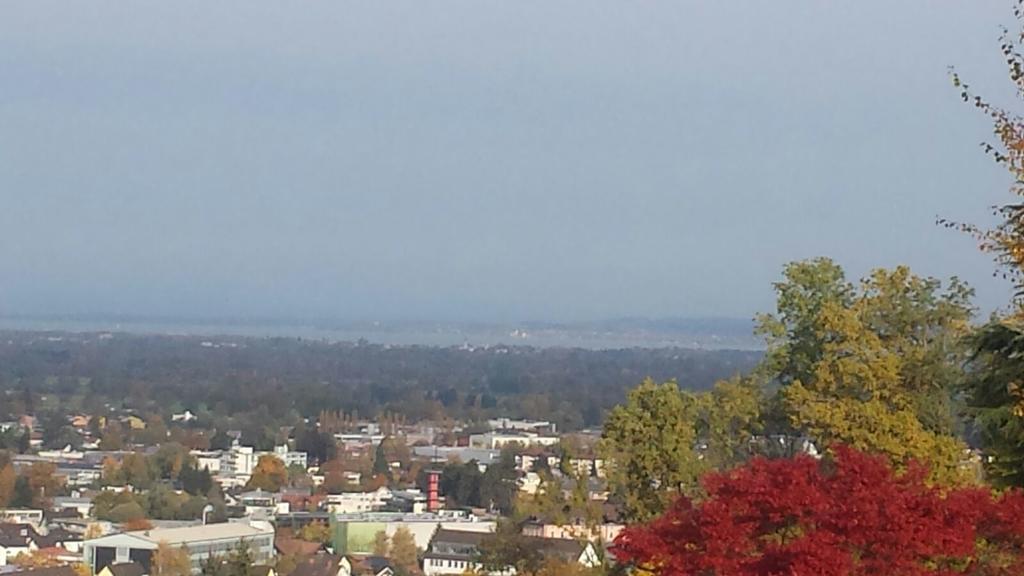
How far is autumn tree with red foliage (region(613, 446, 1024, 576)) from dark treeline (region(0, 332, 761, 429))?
6249 cm

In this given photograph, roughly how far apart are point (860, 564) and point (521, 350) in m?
157

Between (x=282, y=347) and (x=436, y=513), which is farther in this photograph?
(x=282, y=347)

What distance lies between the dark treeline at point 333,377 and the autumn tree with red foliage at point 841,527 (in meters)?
62.5

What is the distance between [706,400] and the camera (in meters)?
15.8

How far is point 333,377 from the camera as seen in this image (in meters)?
124

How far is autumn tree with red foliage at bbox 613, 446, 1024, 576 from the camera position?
8.74 m

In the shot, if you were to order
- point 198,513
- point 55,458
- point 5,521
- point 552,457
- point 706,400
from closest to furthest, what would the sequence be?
1. point 706,400
2. point 5,521
3. point 198,513
4. point 552,457
5. point 55,458

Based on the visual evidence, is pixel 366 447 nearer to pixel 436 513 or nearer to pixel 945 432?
pixel 436 513

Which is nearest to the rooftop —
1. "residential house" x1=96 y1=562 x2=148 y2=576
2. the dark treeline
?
"residential house" x1=96 y1=562 x2=148 y2=576

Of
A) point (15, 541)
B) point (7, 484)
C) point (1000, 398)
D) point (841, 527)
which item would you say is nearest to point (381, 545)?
point (15, 541)

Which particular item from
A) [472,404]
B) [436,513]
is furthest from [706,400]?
[472,404]


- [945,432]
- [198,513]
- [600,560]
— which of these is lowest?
[198,513]

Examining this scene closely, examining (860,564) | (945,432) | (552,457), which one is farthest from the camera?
(552,457)

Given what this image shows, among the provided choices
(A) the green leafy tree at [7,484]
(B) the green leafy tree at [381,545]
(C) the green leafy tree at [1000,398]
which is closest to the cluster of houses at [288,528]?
(B) the green leafy tree at [381,545]
